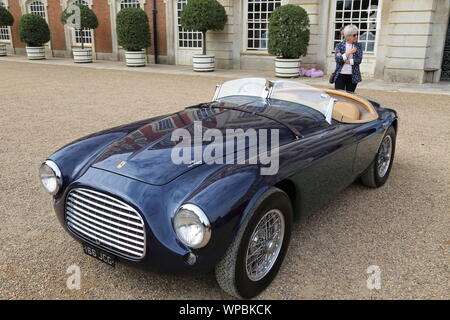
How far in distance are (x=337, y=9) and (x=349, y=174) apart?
11865 mm

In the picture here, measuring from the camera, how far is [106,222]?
256 centimetres

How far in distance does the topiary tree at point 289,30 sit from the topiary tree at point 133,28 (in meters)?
6.07

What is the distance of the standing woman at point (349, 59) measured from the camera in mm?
6922

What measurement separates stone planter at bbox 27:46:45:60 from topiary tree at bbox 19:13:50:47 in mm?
248

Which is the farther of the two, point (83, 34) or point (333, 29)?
point (83, 34)

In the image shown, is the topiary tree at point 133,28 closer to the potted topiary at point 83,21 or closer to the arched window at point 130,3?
the arched window at point 130,3

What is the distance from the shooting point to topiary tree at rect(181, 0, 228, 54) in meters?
14.8

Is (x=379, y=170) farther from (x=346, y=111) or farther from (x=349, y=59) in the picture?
(x=349, y=59)

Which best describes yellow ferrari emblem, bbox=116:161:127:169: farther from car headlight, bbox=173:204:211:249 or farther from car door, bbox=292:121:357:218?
car door, bbox=292:121:357:218

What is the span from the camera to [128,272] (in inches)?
116

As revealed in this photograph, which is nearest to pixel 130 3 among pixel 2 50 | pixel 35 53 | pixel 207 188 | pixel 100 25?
pixel 100 25

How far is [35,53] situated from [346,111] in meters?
20.2

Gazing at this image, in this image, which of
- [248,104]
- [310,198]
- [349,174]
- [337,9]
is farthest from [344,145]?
[337,9]
